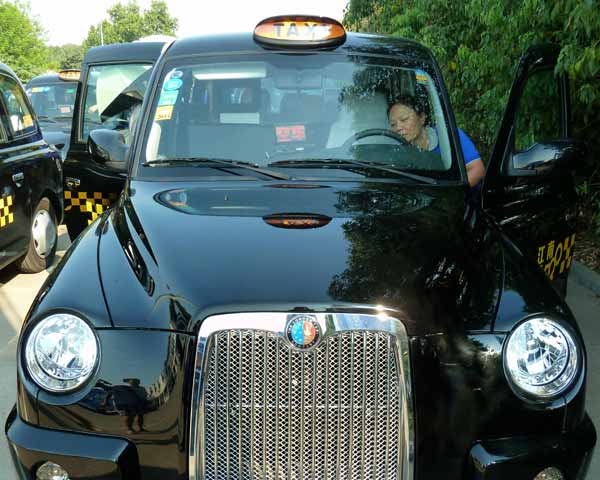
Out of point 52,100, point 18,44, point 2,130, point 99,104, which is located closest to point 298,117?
point 2,130

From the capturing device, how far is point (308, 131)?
352 cm

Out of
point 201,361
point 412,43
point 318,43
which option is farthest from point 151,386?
point 412,43

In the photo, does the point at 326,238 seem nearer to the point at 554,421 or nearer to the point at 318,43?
the point at 554,421

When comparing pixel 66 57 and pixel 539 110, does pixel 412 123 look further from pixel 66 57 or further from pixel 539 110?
pixel 66 57

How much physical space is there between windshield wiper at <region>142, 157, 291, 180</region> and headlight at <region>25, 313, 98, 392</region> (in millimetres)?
1188

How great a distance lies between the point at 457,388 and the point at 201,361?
0.77 m

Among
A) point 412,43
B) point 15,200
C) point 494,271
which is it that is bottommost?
point 15,200

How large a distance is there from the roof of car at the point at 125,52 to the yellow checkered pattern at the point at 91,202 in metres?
1.63

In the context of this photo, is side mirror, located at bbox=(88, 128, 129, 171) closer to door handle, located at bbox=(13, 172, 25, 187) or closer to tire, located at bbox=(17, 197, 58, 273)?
door handle, located at bbox=(13, 172, 25, 187)

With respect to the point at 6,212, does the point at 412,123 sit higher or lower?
higher

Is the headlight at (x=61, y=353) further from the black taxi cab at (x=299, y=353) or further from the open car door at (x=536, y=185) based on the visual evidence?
the open car door at (x=536, y=185)

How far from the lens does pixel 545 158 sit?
3.46m

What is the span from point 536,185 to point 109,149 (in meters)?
2.15

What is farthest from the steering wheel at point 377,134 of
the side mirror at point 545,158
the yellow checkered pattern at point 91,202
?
the yellow checkered pattern at point 91,202
